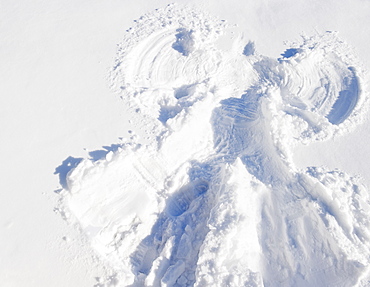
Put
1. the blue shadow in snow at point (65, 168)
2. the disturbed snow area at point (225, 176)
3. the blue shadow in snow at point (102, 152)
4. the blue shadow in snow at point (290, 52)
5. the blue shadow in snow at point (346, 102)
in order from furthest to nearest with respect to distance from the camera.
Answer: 1. the blue shadow in snow at point (290, 52)
2. the blue shadow in snow at point (346, 102)
3. the blue shadow in snow at point (102, 152)
4. the blue shadow in snow at point (65, 168)
5. the disturbed snow area at point (225, 176)

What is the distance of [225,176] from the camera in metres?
4.85

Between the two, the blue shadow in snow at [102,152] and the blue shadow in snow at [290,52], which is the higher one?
the blue shadow in snow at [102,152]

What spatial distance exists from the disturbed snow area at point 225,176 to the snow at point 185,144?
20 mm

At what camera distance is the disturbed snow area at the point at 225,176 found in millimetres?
4195

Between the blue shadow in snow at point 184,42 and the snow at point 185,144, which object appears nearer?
the snow at point 185,144

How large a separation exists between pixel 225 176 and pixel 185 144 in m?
0.82

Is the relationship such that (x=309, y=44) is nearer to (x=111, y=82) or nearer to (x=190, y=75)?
(x=190, y=75)

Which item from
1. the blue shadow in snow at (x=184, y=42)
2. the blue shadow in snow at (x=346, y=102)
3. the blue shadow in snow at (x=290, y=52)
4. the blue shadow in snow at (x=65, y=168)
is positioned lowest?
the blue shadow in snow at (x=346, y=102)

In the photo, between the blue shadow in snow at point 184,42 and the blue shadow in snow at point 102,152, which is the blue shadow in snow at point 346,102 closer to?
the blue shadow in snow at point 184,42

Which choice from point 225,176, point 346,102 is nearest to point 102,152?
point 225,176

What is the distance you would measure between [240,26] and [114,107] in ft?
10.3

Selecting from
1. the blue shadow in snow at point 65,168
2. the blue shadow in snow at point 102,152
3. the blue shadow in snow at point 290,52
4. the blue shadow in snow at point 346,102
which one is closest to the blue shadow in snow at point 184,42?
the blue shadow in snow at point 290,52

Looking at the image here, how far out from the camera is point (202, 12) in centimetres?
728

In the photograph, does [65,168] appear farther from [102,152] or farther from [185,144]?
[185,144]
